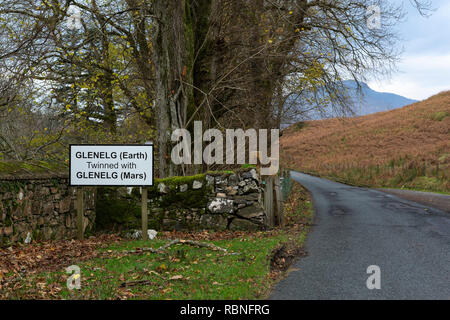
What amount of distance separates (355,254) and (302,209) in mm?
8620

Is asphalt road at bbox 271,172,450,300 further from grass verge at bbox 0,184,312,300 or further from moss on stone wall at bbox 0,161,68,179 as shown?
moss on stone wall at bbox 0,161,68,179

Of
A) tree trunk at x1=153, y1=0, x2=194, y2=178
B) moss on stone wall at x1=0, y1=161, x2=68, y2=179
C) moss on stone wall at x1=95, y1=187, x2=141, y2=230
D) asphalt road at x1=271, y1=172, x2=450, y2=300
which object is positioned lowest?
asphalt road at x1=271, y1=172, x2=450, y2=300

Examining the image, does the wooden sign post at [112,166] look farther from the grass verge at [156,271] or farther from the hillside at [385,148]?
the hillside at [385,148]

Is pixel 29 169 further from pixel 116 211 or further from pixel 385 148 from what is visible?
pixel 385 148

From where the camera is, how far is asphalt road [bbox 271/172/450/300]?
582cm

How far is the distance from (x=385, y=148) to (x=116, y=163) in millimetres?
44294

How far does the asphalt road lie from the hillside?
629cm

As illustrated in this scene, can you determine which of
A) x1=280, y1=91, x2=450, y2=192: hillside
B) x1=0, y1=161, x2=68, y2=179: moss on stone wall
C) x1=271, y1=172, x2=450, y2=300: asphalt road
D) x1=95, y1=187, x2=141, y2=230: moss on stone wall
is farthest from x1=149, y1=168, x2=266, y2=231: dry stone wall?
x1=280, y1=91, x2=450, y2=192: hillside

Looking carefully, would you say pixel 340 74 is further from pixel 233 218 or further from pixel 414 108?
pixel 414 108

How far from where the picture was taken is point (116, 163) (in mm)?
10109

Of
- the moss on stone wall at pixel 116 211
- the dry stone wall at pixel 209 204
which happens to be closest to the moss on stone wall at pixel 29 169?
the moss on stone wall at pixel 116 211

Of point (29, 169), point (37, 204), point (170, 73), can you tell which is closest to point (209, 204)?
point (37, 204)
